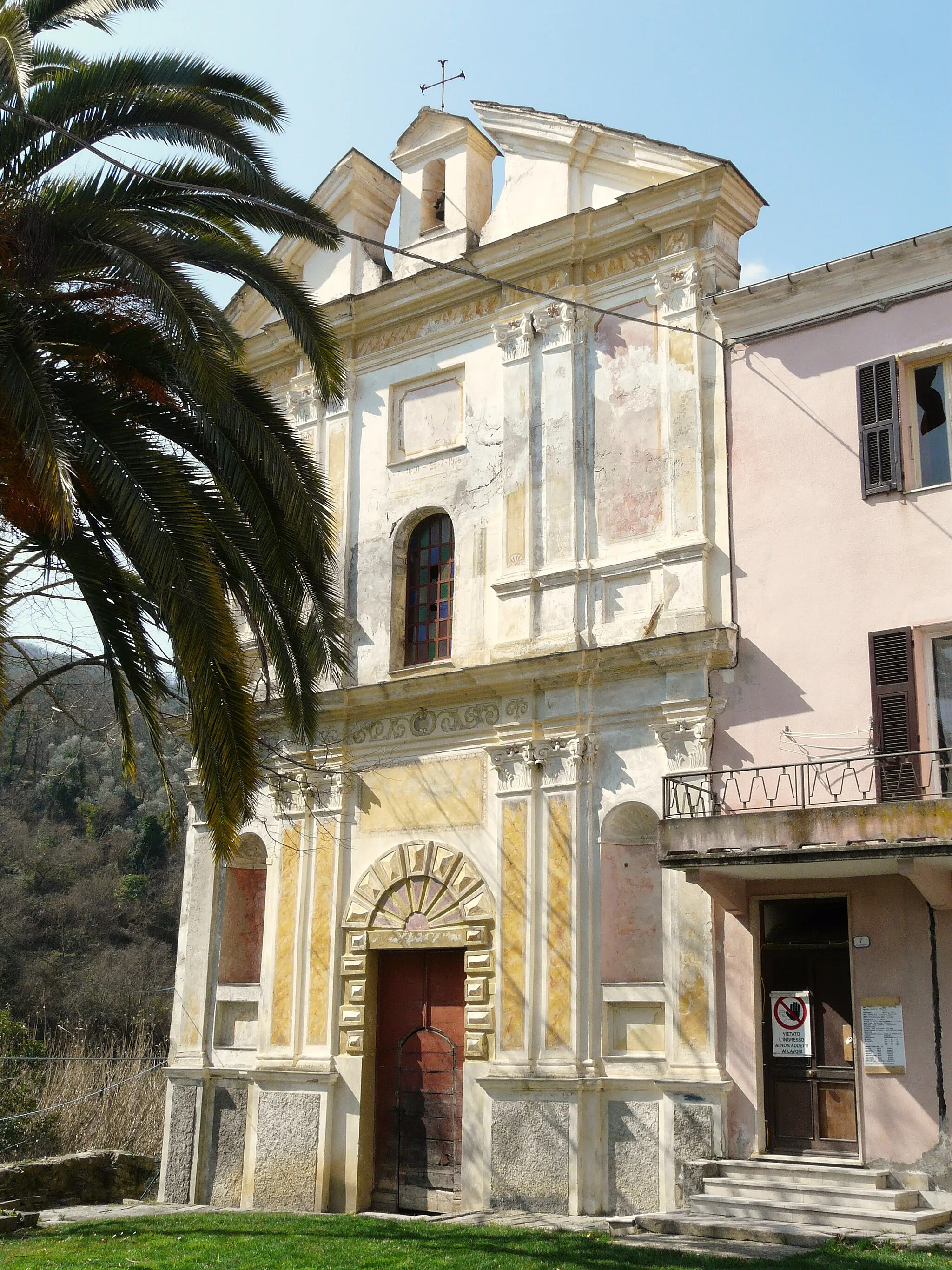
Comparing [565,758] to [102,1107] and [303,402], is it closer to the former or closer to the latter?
[303,402]

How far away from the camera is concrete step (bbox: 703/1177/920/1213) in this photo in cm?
1211

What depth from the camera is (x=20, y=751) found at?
187ft

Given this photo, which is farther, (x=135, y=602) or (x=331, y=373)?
(x=331, y=373)

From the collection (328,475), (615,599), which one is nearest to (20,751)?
(328,475)

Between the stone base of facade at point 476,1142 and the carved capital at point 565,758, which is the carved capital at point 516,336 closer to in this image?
the carved capital at point 565,758

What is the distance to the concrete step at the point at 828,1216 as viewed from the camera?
11625mm

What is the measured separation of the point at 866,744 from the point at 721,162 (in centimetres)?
694

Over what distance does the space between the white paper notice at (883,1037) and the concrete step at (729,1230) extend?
1.79 meters

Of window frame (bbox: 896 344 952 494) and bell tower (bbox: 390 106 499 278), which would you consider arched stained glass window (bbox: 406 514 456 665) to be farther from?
window frame (bbox: 896 344 952 494)

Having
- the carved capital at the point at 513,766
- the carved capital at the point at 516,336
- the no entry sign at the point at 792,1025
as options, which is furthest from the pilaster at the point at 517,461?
the no entry sign at the point at 792,1025

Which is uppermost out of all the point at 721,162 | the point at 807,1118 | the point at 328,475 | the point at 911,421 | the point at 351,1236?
the point at 721,162

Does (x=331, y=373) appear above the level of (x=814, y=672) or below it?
above

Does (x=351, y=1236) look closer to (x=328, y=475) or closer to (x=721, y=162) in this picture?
(x=328, y=475)

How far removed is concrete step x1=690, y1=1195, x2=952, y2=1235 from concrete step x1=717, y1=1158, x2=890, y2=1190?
14.3 inches
